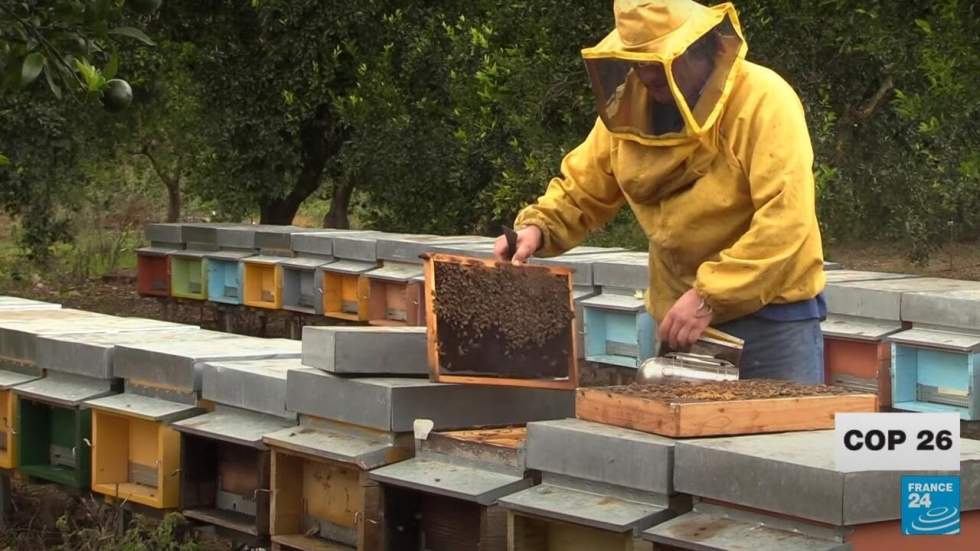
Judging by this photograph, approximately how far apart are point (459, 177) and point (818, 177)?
14.0 ft

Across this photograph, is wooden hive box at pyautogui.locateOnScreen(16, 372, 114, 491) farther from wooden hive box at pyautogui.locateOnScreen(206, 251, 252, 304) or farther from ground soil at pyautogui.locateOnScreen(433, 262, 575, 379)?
wooden hive box at pyautogui.locateOnScreen(206, 251, 252, 304)

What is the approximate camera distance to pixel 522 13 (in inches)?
500

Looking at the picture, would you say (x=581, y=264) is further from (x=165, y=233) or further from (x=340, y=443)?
(x=165, y=233)

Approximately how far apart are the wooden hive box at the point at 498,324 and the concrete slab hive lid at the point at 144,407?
126cm

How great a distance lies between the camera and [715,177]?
3.88 meters

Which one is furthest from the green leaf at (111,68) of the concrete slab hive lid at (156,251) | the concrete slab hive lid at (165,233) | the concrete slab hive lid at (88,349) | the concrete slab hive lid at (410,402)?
the concrete slab hive lid at (156,251)

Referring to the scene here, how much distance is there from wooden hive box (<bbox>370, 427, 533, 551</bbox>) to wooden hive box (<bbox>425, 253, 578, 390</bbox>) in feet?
0.59

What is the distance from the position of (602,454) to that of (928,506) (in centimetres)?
80

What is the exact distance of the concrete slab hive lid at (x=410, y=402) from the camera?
4348 millimetres

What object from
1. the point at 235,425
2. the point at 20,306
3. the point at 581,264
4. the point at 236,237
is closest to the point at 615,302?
the point at 581,264

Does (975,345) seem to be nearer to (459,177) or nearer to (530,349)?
(530,349)

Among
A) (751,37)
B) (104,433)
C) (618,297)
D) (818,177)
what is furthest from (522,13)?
(104,433)

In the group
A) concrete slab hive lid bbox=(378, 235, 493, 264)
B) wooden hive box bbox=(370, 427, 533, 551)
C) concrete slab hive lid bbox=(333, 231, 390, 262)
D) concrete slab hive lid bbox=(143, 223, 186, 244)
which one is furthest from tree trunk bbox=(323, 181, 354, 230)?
wooden hive box bbox=(370, 427, 533, 551)

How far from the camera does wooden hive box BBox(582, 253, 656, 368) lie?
8477 mm
